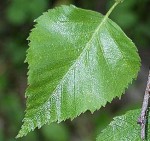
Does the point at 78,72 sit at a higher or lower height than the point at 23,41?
higher

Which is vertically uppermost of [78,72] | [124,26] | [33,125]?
[78,72]

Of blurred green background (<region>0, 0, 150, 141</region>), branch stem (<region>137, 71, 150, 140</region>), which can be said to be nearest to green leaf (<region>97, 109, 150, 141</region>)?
branch stem (<region>137, 71, 150, 140</region>)

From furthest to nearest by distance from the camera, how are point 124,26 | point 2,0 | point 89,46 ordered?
point 2,0 < point 124,26 < point 89,46

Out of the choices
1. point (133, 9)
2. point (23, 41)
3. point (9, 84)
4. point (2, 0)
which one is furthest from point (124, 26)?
point (2, 0)

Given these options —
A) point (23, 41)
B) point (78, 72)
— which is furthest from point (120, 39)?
point (23, 41)

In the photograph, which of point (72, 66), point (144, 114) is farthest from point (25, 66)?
point (144, 114)

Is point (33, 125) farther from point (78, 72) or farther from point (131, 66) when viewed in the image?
point (131, 66)

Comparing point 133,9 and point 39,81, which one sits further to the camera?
point 133,9

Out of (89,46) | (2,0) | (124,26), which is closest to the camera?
(89,46)
